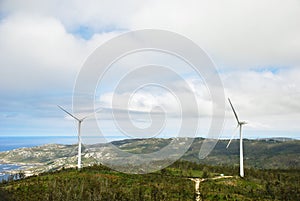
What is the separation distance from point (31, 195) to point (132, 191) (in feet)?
83.4

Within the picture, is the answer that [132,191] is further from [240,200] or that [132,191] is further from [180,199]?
[240,200]

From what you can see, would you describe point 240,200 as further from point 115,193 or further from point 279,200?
point 115,193

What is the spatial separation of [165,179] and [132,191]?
18399 millimetres

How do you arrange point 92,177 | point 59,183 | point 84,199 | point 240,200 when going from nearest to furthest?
point 240,200
point 84,199
point 59,183
point 92,177

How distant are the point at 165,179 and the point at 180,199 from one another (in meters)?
22.5

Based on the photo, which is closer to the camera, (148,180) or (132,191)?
(132,191)

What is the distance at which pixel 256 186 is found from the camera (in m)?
94.1

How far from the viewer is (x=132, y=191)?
82188 mm

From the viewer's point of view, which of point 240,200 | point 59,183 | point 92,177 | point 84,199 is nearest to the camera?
point 240,200

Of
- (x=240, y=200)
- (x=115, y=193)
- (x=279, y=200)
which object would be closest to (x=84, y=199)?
(x=115, y=193)

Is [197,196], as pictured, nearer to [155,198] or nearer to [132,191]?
[155,198]

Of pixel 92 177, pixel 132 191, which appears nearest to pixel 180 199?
pixel 132 191

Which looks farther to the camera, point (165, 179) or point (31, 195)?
point (165, 179)

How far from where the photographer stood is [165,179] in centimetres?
9794
